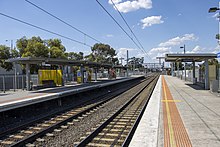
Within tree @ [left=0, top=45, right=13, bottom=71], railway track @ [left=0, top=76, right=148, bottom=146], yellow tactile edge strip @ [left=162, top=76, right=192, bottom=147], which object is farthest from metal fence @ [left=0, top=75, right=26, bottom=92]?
tree @ [left=0, top=45, right=13, bottom=71]

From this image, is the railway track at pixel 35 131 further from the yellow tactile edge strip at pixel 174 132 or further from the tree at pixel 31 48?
the tree at pixel 31 48

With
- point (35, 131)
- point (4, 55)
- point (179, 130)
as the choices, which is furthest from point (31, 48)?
point (179, 130)

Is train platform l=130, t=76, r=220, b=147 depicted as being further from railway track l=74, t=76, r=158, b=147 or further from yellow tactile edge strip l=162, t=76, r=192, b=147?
railway track l=74, t=76, r=158, b=147

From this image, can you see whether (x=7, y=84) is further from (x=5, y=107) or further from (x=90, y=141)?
(x=90, y=141)

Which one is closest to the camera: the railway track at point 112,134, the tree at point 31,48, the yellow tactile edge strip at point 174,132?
the yellow tactile edge strip at point 174,132

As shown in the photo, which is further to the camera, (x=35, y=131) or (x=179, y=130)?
(x=35, y=131)

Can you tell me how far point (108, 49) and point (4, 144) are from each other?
91723mm

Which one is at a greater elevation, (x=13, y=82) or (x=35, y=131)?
(x=13, y=82)

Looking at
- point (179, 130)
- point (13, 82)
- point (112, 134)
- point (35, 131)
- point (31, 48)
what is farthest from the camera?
point (31, 48)

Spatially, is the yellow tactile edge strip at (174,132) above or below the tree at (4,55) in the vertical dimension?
below

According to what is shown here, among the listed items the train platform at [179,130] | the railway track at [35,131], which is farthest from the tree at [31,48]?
the train platform at [179,130]

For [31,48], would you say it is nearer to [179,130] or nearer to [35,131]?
[35,131]

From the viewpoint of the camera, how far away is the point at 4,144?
283 inches

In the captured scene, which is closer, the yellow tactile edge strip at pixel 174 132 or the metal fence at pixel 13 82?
the yellow tactile edge strip at pixel 174 132
